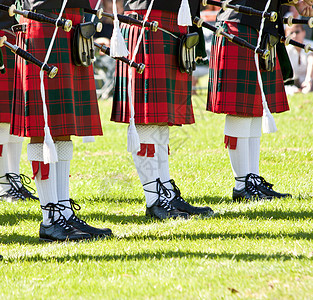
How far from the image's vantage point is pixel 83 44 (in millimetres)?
2869

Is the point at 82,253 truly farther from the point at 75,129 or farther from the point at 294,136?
the point at 294,136

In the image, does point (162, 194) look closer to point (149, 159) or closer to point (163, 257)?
point (149, 159)

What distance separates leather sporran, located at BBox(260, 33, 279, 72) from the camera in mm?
3615

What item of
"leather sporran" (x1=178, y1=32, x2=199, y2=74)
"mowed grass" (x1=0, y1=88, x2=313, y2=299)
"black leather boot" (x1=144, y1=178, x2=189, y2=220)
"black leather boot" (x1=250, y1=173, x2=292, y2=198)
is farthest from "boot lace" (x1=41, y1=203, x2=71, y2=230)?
"black leather boot" (x1=250, y1=173, x2=292, y2=198)

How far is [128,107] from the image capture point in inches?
130

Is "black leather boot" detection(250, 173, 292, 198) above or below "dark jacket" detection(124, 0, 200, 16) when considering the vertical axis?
below

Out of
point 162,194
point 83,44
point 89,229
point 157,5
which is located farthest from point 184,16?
point 89,229

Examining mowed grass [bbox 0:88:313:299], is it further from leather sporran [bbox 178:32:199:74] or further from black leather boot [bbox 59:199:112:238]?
leather sporran [bbox 178:32:199:74]

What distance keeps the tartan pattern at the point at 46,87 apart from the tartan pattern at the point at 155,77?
0.44 metres

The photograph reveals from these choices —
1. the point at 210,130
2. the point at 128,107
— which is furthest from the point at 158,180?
the point at 210,130

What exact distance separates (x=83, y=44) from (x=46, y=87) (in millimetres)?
273

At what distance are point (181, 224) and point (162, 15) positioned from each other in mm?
1131

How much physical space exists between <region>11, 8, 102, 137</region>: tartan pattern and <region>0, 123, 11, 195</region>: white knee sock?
0.98 metres

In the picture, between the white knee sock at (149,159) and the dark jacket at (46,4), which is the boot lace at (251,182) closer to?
the white knee sock at (149,159)
